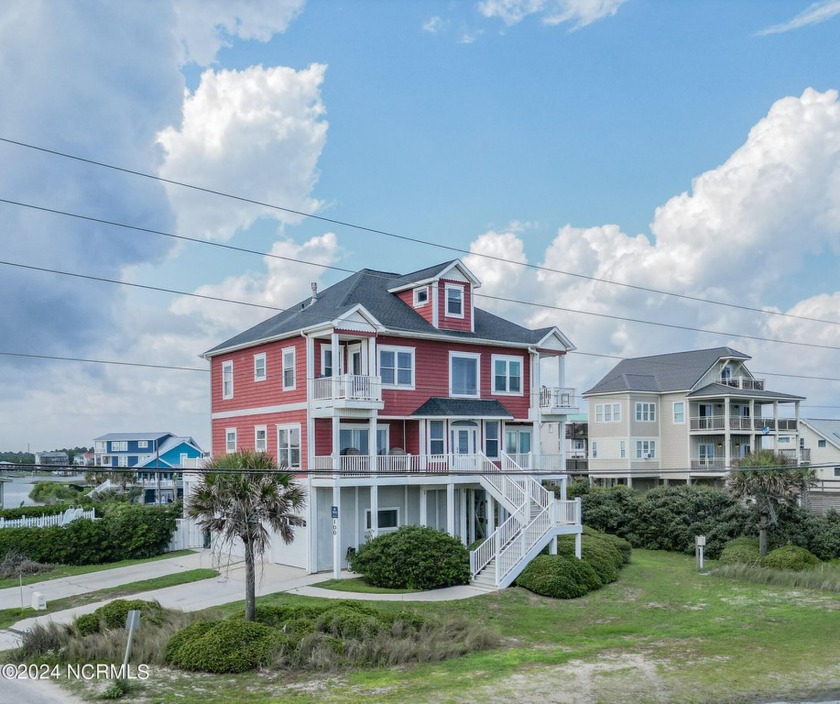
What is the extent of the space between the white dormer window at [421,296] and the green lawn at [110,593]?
1341 centimetres

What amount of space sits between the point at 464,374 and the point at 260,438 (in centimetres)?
907

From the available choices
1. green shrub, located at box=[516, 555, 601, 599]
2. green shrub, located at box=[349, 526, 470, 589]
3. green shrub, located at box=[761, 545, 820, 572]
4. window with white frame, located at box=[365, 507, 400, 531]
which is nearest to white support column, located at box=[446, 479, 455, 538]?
green shrub, located at box=[349, 526, 470, 589]

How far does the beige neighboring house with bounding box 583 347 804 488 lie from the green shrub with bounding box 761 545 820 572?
25748 mm

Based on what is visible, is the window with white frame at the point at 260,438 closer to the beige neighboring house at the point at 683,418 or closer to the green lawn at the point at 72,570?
the green lawn at the point at 72,570

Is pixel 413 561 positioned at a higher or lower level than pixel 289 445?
lower

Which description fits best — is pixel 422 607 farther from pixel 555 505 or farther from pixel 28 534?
pixel 28 534

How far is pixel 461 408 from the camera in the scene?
32938 millimetres

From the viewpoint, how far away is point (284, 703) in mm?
13938

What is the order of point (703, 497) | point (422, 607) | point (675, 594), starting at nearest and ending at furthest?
point (422, 607) → point (675, 594) → point (703, 497)

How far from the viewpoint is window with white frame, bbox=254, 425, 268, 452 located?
33812 millimetres

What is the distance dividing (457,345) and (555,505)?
26.5ft

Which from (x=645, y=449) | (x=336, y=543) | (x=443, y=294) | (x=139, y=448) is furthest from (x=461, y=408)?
(x=139, y=448)

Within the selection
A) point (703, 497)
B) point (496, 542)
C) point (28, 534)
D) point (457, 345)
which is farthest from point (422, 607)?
point (703, 497)

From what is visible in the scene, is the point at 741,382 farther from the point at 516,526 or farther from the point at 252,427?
the point at 252,427
